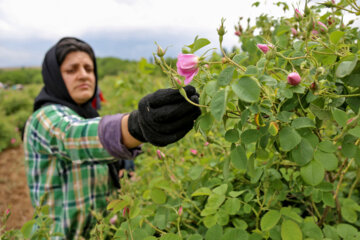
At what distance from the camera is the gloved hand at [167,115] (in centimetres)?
75

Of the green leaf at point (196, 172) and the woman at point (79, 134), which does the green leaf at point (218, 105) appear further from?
the green leaf at point (196, 172)

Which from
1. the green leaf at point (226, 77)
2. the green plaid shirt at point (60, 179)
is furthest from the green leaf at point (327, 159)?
the green plaid shirt at point (60, 179)

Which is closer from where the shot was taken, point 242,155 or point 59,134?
point 242,155

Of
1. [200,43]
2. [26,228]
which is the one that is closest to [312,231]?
[200,43]

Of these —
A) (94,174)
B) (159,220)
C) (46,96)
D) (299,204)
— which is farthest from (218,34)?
(46,96)

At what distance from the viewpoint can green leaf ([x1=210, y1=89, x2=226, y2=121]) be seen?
A: 392 millimetres

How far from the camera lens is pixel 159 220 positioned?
2.53 feet

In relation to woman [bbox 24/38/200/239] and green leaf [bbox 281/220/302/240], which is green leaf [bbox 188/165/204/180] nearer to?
woman [bbox 24/38/200/239]

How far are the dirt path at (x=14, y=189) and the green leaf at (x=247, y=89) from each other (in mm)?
3086

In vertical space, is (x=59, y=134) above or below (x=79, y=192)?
above

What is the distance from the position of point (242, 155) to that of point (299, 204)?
0.59m

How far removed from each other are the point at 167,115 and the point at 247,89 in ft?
1.26

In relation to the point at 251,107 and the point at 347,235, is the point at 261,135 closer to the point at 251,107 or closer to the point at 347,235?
the point at 251,107

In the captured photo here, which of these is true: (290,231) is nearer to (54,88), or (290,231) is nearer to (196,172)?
(196,172)
